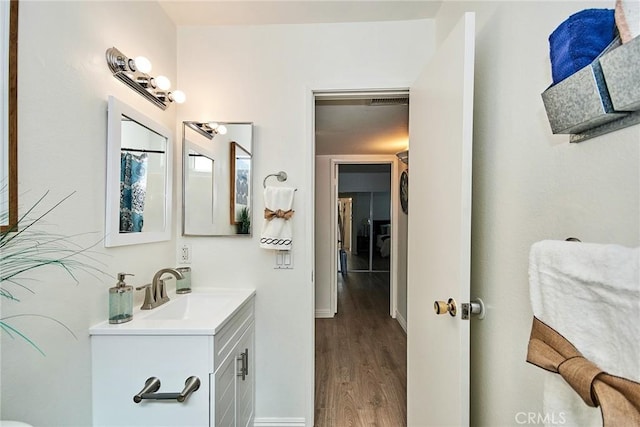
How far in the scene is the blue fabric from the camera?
2.00 ft

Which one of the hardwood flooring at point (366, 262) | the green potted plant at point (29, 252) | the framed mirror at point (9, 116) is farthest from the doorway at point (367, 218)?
the framed mirror at point (9, 116)

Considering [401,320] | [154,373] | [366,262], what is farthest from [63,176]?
[366,262]

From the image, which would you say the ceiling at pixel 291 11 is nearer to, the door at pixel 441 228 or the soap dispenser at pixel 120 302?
the door at pixel 441 228

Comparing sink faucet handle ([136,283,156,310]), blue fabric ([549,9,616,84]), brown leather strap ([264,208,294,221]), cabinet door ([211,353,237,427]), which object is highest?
blue fabric ([549,9,616,84])

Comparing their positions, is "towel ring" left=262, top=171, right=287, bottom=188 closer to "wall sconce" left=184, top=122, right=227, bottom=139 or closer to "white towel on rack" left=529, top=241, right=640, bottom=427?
"wall sconce" left=184, top=122, right=227, bottom=139

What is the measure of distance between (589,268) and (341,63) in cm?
169

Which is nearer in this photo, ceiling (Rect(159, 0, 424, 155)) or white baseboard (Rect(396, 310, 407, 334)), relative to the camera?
ceiling (Rect(159, 0, 424, 155))

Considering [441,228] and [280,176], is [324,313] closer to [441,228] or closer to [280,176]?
[280,176]

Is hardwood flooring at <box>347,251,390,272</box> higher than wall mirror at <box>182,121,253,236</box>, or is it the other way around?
wall mirror at <box>182,121,253,236</box>

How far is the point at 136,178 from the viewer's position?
4.85 ft

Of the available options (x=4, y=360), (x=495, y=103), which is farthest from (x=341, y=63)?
(x=4, y=360)

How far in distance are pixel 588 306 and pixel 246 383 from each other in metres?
1.66

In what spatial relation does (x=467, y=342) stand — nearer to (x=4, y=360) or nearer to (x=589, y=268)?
(x=589, y=268)

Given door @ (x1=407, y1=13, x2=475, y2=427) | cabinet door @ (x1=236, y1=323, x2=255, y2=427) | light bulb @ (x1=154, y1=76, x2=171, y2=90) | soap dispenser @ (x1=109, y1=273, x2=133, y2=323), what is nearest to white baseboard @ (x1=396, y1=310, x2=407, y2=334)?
door @ (x1=407, y1=13, x2=475, y2=427)
